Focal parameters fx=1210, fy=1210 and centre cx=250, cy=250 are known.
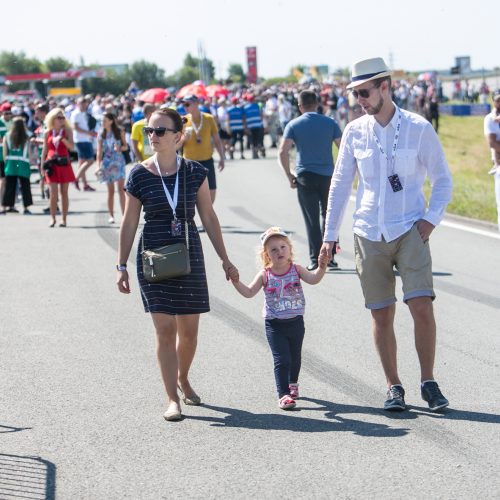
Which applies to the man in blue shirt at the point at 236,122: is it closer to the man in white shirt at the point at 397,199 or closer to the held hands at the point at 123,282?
the held hands at the point at 123,282

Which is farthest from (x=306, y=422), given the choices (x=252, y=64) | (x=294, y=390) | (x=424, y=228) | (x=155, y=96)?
(x=252, y=64)

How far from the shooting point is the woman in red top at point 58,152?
57.4 feet

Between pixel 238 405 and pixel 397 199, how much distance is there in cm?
158

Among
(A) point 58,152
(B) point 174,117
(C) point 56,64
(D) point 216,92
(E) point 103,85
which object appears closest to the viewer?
(B) point 174,117

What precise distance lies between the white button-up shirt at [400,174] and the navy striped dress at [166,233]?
993mm

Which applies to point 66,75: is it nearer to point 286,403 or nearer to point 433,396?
point 286,403

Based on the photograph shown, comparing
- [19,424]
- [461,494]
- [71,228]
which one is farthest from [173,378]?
[71,228]

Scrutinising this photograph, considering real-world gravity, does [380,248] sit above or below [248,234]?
above

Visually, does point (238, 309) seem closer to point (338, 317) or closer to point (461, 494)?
point (338, 317)

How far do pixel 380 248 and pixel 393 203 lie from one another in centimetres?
29

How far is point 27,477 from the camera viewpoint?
5.94 metres

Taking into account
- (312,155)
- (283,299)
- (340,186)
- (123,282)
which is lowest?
(283,299)

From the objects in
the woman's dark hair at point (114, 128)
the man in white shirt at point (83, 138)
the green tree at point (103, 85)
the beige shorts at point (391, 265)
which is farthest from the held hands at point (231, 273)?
the green tree at point (103, 85)

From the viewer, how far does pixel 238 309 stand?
10820mm
